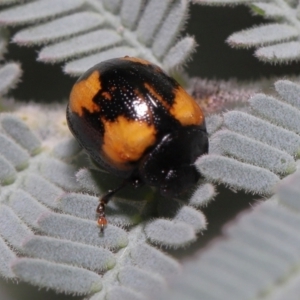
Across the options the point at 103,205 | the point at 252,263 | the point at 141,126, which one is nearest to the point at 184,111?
the point at 141,126

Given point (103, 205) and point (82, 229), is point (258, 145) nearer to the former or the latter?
point (103, 205)

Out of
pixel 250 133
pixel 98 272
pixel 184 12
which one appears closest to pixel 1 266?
pixel 98 272

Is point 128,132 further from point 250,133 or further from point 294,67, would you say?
point 294,67

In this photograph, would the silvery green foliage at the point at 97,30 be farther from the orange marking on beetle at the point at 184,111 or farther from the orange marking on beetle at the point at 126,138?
the orange marking on beetle at the point at 126,138

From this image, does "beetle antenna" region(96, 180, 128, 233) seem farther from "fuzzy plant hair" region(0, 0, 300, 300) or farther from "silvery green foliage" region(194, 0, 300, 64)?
"silvery green foliage" region(194, 0, 300, 64)

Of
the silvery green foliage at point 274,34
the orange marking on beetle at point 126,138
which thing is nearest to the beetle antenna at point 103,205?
the orange marking on beetle at point 126,138

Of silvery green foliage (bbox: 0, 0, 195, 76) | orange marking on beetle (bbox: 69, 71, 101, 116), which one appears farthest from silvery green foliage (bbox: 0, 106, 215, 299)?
silvery green foliage (bbox: 0, 0, 195, 76)
